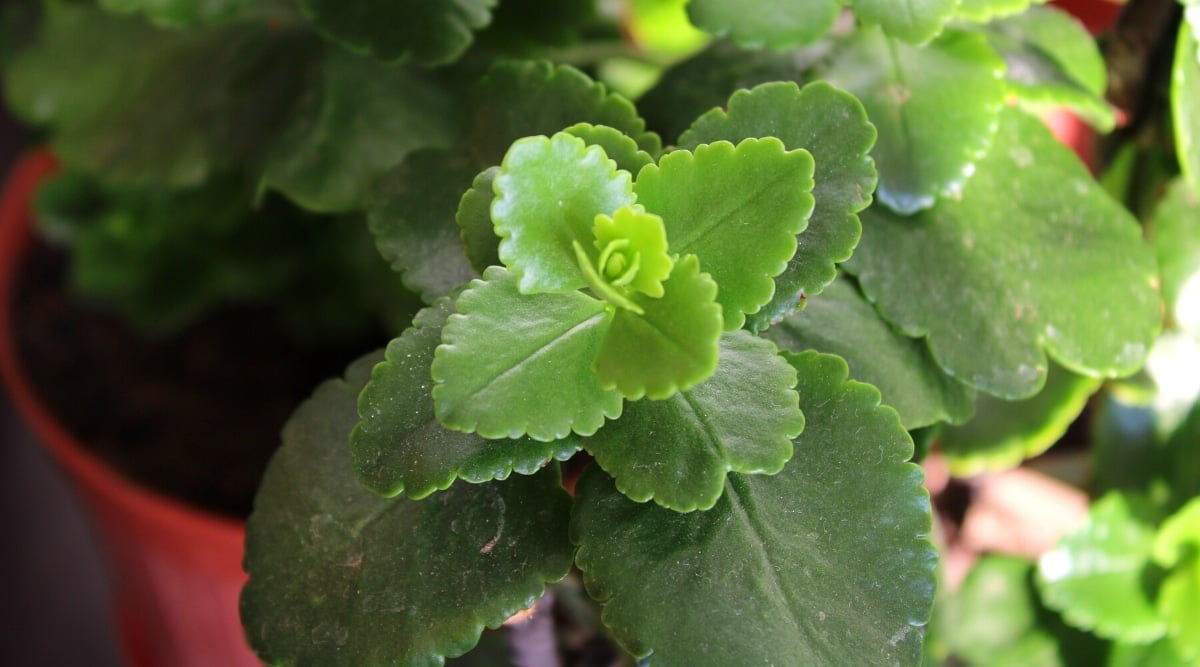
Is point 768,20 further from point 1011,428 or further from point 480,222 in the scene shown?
point 1011,428

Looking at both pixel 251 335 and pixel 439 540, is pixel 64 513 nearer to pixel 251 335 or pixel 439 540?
pixel 251 335

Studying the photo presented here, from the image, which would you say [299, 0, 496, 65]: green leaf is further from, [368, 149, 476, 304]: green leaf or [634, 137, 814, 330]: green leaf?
[634, 137, 814, 330]: green leaf

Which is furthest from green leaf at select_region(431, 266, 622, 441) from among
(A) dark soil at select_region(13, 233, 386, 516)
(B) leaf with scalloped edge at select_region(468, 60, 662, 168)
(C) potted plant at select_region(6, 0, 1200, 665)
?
(A) dark soil at select_region(13, 233, 386, 516)

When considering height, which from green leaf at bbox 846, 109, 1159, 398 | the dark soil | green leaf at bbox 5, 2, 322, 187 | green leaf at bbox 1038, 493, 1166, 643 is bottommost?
the dark soil

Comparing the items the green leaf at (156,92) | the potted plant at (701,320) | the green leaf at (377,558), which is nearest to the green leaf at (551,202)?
the potted plant at (701,320)

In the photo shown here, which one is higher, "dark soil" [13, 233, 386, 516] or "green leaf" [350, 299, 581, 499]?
"green leaf" [350, 299, 581, 499]

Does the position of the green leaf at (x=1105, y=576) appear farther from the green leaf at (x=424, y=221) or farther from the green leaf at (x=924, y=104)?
the green leaf at (x=424, y=221)

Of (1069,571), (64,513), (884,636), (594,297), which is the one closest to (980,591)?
(1069,571)
